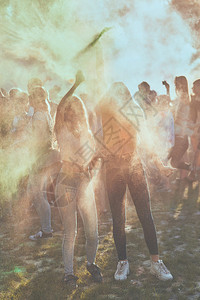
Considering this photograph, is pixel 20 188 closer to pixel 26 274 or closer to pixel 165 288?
pixel 26 274

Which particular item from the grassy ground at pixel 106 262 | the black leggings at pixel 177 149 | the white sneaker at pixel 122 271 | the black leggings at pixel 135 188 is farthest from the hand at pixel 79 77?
the black leggings at pixel 177 149

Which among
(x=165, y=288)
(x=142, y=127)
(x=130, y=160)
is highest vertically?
(x=142, y=127)

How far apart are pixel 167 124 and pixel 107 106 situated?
Answer: 14.9 feet

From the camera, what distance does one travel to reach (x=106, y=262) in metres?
4.02

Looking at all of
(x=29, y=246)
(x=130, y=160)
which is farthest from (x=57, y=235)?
(x=130, y=160)

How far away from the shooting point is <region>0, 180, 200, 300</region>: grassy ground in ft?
10.5

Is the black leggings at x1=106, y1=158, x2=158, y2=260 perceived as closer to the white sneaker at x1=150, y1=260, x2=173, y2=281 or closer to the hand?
the white sneaker at x1=150, y1=260, x2=173, y2=281

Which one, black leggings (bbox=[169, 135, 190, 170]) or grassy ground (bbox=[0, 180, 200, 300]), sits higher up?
black leggings (bbox=[169, 135, 190, 170])

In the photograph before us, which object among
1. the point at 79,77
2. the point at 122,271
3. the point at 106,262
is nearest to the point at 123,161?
the point at 79,77

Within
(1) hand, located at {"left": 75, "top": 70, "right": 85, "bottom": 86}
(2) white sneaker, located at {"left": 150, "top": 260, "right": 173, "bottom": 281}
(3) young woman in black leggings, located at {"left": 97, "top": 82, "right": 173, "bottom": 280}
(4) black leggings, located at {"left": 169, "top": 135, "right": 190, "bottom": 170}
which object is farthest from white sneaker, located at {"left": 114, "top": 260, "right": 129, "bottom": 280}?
(4) black leggings, located at {"left": 169, "top": 135, "right": 190, "bottom": 170}

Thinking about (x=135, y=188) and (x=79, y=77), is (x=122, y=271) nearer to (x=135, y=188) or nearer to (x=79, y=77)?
(x=135, y=188)

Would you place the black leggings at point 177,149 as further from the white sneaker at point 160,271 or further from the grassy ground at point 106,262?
the white sneaker at point 160,271

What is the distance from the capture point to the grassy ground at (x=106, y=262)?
10.5 ft

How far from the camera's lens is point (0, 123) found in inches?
246
